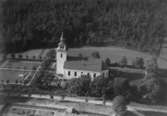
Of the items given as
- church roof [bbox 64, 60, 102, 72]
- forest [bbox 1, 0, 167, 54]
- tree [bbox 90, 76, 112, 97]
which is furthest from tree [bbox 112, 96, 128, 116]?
forest [bbox 1, 0, 167, 54]

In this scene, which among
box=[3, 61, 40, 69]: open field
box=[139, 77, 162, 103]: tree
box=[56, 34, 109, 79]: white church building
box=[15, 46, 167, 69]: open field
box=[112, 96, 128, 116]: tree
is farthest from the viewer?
box=[15, 46, 167, 69]: open field

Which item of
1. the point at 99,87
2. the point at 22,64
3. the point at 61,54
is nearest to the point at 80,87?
the point at 99,87

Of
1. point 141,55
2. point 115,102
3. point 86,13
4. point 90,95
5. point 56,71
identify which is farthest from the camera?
point 86,13

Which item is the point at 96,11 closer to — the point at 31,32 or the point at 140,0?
the point at 140,0

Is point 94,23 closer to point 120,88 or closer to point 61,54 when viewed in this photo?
point 61,54

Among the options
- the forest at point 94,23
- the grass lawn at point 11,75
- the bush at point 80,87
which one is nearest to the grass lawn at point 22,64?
the grass lawn at point 11,75

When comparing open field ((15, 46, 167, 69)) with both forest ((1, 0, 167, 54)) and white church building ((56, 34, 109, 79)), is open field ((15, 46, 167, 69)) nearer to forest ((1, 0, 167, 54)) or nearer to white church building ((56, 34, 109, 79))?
forest ((1, 0, 167, 54))

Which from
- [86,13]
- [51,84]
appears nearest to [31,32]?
[86,13]
